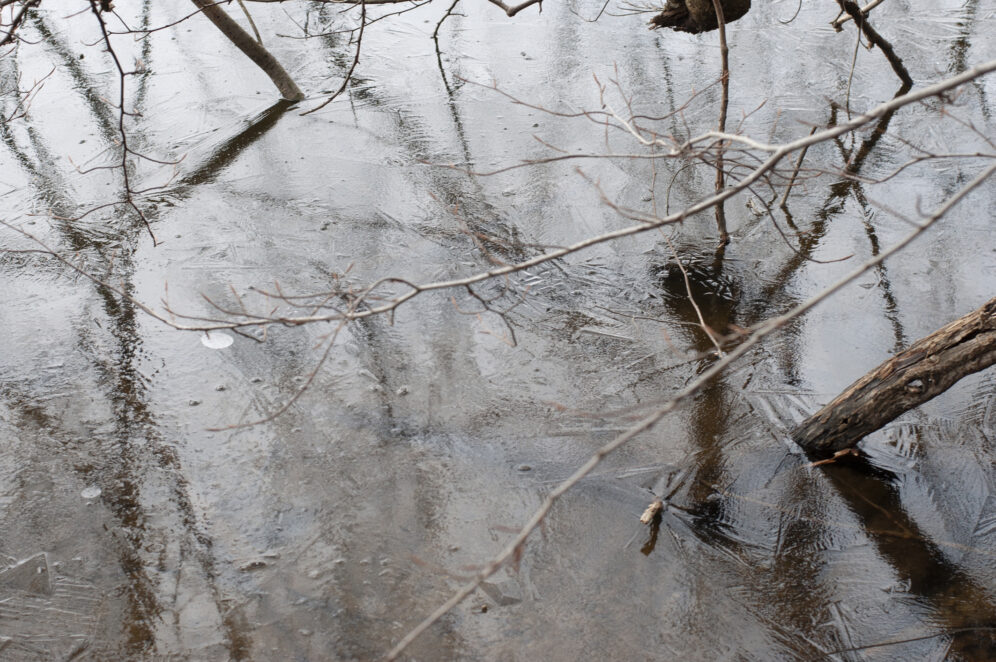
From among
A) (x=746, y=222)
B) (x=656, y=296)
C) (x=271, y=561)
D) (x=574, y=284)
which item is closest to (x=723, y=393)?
(x=656, y=296)

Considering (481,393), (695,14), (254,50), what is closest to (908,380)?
(481,393)

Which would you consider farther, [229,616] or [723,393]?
[723,393]

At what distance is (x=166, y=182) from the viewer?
241 inches

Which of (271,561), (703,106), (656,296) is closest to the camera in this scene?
(271,561)

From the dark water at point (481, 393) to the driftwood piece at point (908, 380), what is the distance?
24 centimetres

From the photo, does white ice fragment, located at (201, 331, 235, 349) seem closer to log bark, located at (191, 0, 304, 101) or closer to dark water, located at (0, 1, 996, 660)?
dark water, located at (0, 1, 996, 660)

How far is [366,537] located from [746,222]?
317 cm

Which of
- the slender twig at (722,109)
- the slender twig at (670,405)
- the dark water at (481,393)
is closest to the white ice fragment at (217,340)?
the dark water at (481,393)

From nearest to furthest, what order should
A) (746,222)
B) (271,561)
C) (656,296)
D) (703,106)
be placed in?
(271,561) → (656,296) → (746,222) → (703,106)

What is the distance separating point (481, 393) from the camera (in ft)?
14.1

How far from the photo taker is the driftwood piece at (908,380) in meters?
3.13

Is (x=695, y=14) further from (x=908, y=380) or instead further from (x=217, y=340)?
(x=217, y=340)

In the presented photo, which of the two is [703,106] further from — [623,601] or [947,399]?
[623,601]

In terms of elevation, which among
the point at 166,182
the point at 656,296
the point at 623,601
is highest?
the point at 166,182
